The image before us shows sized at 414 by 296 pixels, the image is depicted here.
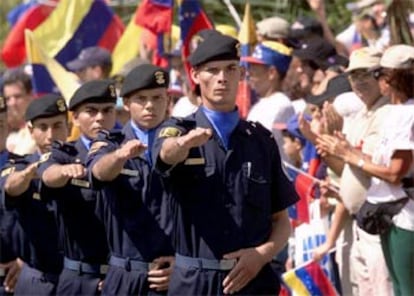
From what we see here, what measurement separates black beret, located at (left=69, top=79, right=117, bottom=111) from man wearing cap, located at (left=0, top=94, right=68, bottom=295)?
1.30ft

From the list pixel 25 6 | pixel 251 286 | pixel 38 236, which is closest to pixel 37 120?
pixel 38 236

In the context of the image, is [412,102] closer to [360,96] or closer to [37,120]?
[360,96]

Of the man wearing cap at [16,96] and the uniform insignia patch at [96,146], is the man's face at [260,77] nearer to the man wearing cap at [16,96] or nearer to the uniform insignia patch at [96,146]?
the man wearing cap at [16,96]

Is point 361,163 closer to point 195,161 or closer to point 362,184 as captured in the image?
point 362,184

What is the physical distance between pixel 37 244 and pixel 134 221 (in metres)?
1.50

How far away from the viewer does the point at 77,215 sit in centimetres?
861

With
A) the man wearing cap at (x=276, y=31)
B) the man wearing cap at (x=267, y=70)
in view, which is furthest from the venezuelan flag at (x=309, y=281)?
the man wearing cap at (x=276, y=31)

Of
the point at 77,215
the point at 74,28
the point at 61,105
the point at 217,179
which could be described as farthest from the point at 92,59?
the point at 217,179

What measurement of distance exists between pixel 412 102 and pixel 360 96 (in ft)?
2.84

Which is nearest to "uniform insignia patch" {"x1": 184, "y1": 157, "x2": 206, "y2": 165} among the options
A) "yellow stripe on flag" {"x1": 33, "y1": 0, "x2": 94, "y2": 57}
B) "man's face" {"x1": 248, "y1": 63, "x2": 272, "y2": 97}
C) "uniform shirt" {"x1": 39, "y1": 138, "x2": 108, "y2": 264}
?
"uniform shirt" {"x1": 39, "y1": 138, "x2": 108, "y2": 264}

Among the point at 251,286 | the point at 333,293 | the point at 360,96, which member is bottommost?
the point at 333,293

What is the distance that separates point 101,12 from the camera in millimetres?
14039

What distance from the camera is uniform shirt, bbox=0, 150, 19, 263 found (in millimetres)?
9383

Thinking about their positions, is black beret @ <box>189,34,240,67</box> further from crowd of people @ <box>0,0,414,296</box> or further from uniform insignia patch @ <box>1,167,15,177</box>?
uniform insignia patch @ <box>1,167,15,177</box>
